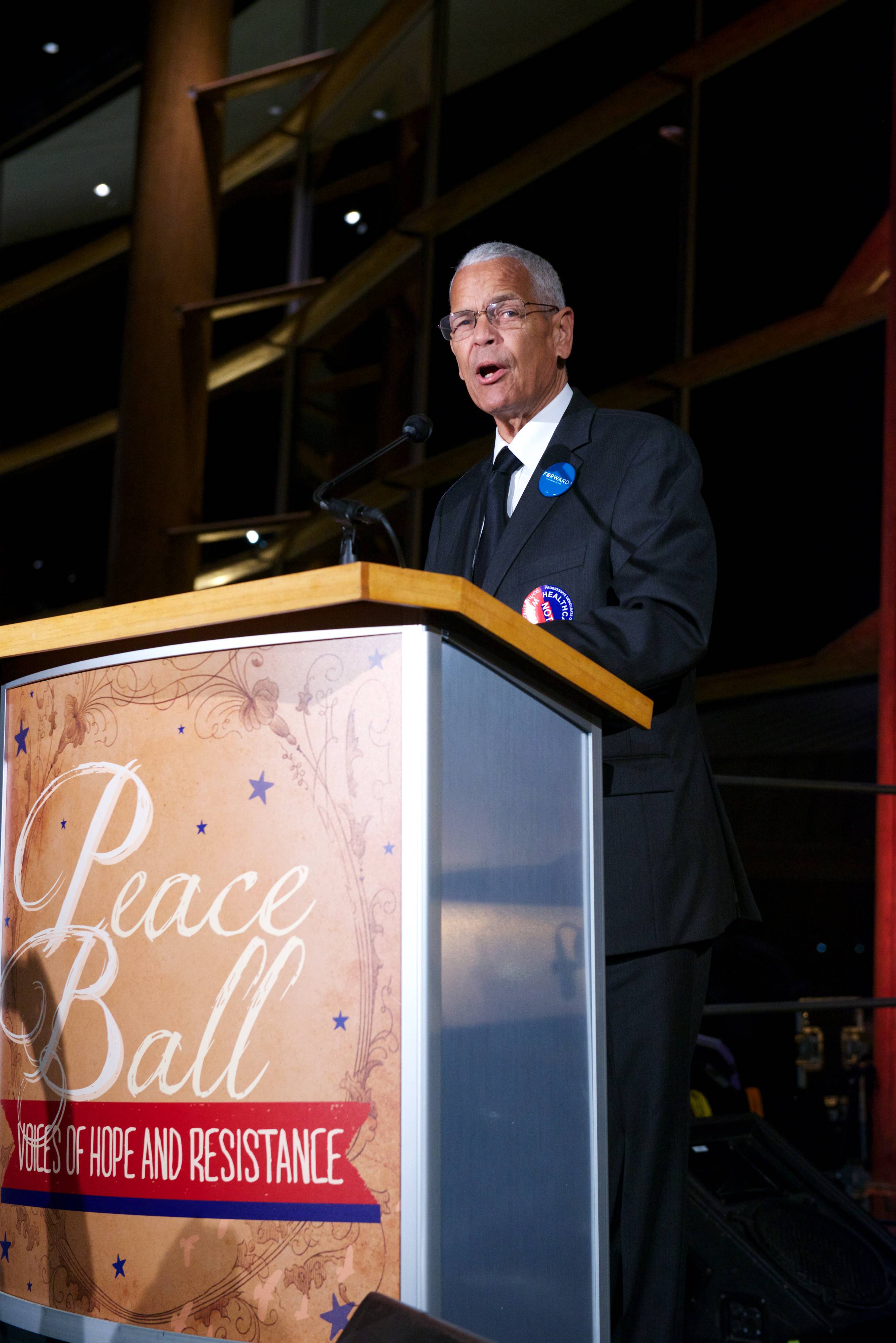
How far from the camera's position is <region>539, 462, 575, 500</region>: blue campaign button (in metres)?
1.55

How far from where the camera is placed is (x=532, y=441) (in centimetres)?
170

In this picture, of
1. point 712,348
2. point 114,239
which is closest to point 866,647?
point 712,348

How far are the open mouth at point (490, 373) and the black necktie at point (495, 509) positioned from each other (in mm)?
96

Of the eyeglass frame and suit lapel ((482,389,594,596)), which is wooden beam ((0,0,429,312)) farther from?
suit lapel ((482,389,594,596))

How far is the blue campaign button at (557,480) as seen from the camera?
1552 mm

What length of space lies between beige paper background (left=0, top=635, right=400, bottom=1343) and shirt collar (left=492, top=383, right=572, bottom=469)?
0.69 meters

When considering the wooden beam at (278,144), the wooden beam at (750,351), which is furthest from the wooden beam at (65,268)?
the wooden beam at (750,351)

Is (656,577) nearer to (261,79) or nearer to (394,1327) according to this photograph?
(394,1327)

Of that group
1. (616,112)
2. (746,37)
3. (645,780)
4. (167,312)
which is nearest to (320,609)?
(645,780)

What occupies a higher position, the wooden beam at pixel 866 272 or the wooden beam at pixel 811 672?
the wooden beam at pixel 866 272

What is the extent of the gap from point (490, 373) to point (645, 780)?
627 millimetres

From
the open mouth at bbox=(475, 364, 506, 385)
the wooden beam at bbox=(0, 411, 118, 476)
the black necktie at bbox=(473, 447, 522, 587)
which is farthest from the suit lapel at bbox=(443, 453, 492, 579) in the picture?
the wooden beam at bbox=(0, 411, 118, 476)

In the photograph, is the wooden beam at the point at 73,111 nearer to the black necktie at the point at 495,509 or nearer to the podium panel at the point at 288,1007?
the black necktie at the point at 495,509

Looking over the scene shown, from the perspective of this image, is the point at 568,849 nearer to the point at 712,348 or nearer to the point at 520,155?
the point at 712,348
